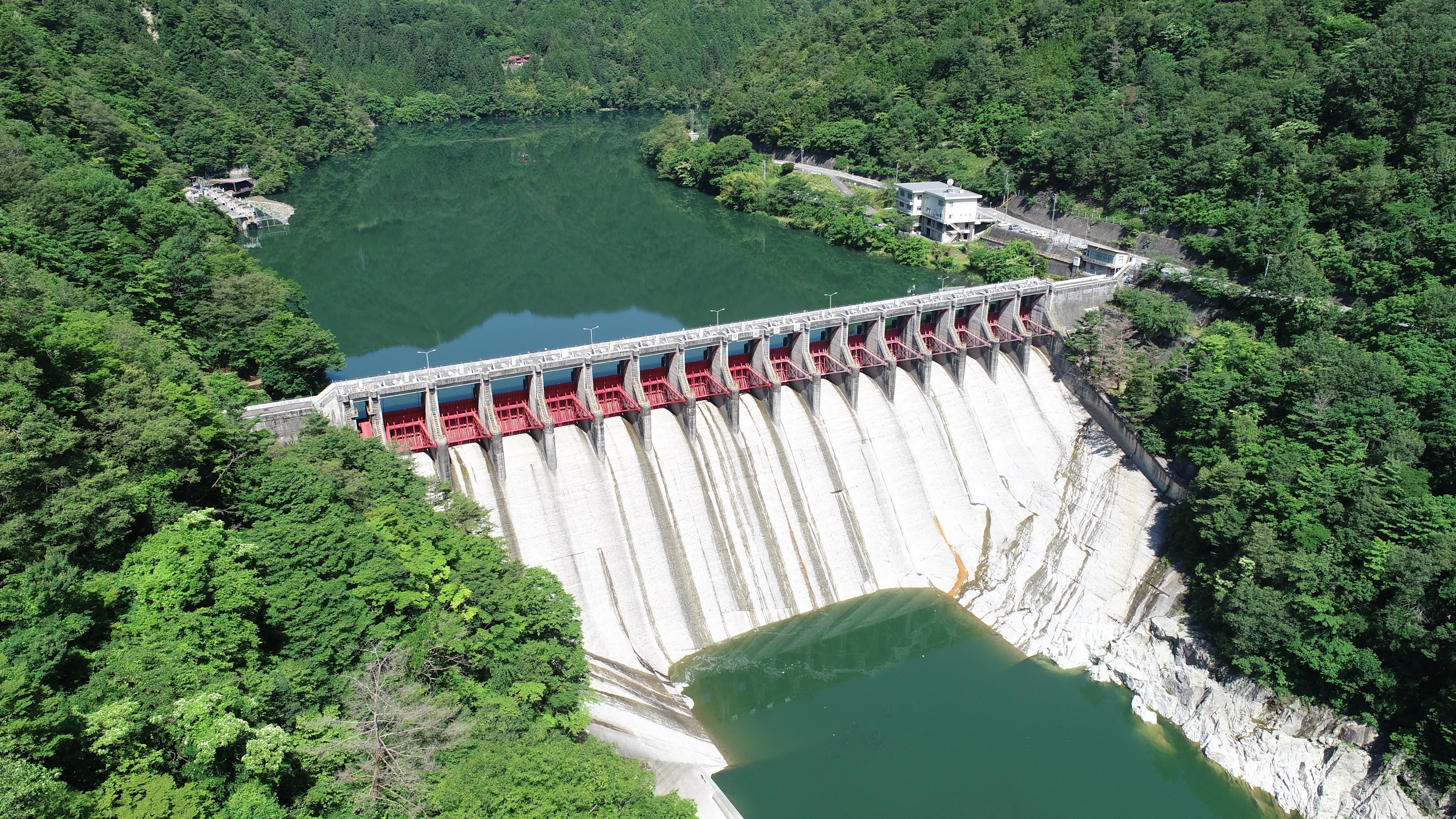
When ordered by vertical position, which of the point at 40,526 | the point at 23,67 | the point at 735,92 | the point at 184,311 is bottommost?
the point at 40,526

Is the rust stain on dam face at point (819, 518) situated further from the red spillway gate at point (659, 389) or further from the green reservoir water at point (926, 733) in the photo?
the green reservoir water at point (926, 733)

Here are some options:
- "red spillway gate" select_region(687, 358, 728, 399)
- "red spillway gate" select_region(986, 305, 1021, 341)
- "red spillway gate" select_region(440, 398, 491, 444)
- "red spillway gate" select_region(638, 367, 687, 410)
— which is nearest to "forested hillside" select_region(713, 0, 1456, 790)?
"red spillway gate" select_region(986, 305, 1021, 341)

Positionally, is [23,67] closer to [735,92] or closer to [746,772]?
[746,772]

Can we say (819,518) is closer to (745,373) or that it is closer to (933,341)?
(745,373)

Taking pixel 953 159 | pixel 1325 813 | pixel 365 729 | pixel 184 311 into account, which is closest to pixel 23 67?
pixel 184 311

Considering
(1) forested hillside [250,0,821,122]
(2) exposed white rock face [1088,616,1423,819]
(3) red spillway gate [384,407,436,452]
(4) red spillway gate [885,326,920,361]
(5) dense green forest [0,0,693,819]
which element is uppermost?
(1) forested hillside [250,0,821,122]

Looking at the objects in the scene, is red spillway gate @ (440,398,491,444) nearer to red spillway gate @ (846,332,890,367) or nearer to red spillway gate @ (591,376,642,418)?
red spillway gate @ (591,376,642,418)

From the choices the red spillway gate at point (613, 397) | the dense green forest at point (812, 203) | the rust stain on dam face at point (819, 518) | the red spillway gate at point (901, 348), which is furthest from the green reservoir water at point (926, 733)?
the dense green forest at point (812, 203)
